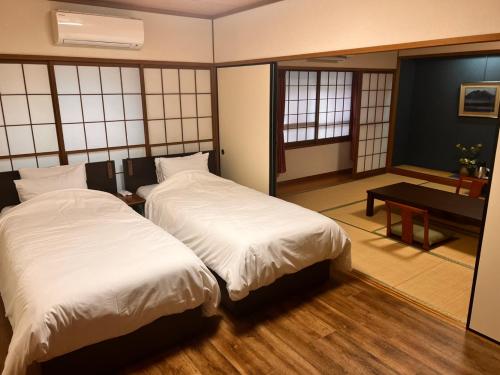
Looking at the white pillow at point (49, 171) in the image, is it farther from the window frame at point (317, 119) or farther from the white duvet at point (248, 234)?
the window frame at point (317, 119)

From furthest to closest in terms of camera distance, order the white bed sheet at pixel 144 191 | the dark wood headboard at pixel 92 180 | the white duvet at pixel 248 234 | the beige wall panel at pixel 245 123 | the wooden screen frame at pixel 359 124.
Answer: the wooden screen frame at pixel 359 124 < the beige wall panel at pixel 245 123 < the white bed sheet at pixel 144 191 < the dark wood headboard at pixel 92 180 < the white duvet at pixel 248 234

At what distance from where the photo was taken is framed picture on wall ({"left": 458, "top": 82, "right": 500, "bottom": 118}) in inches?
232

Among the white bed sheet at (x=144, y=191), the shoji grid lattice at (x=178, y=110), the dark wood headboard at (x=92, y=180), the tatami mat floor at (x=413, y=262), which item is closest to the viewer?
the tatami mat floor at (x=413, y=262)

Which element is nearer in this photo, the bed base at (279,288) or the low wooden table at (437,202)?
the bed base at (279,288)

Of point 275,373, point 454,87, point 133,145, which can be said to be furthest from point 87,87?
point 454,87

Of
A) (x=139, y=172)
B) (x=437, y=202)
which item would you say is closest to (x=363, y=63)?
(x=437, y=202)

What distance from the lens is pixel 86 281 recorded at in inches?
83.2

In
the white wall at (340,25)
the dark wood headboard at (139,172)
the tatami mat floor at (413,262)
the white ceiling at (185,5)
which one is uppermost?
the white ceiling at (185,5)

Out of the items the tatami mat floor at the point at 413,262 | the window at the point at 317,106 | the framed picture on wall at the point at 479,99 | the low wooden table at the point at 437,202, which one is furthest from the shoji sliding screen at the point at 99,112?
the framed picture on wall at the point at 479,99

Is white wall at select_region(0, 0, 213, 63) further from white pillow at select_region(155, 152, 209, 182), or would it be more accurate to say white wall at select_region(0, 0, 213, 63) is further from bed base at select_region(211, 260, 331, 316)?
bed base at select_region(211, 260, 331, 316)

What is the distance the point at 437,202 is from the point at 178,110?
10.8ft

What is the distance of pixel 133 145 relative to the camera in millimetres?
4395

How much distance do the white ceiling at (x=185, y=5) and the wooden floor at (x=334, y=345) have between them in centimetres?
312

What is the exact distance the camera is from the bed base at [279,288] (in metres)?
2.75
